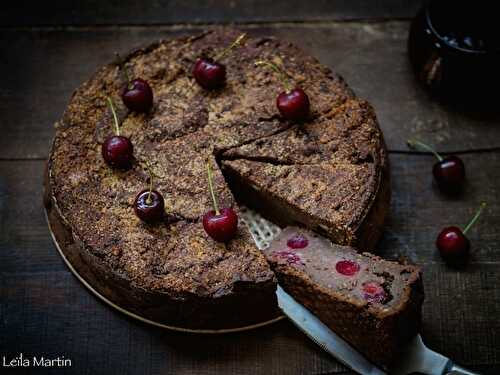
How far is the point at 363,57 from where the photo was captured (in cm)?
596

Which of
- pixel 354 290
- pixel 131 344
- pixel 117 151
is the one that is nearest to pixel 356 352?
pixel 354 290

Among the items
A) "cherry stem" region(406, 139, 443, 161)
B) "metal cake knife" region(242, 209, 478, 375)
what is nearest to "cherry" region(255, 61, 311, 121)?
"cherry stem" region(406, 139, 443, 161)

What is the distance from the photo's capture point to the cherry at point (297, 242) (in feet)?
15.3

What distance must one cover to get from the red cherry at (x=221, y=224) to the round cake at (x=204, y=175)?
0.06 m

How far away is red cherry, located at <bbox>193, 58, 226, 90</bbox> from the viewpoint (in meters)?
5.07

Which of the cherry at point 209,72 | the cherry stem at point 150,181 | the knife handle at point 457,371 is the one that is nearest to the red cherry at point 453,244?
the knife handle at point 457,371

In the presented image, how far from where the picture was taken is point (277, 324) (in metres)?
4.77

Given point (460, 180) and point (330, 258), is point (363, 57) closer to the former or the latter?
point (460, 180)

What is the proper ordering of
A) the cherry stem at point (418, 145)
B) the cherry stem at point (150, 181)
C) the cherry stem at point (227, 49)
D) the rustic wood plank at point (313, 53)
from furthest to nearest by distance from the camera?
the rustic wood plank at point (313, 53)
the cherry stem at point (418, 145)
the cherry stem at point (227, 49)
the cherry stem at point (150, 181)

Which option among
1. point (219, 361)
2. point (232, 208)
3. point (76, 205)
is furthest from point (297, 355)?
point (76, 205)

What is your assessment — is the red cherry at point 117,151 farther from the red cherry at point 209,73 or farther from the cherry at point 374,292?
the cherry at point 374,292

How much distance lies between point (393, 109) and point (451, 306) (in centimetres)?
161

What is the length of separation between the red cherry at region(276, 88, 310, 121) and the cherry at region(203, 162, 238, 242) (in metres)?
0.76

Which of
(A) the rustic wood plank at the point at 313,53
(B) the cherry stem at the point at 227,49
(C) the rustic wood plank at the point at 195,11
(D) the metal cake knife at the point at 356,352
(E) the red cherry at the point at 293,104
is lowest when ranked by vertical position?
(D) the metal cake knife at the point at 356,352
